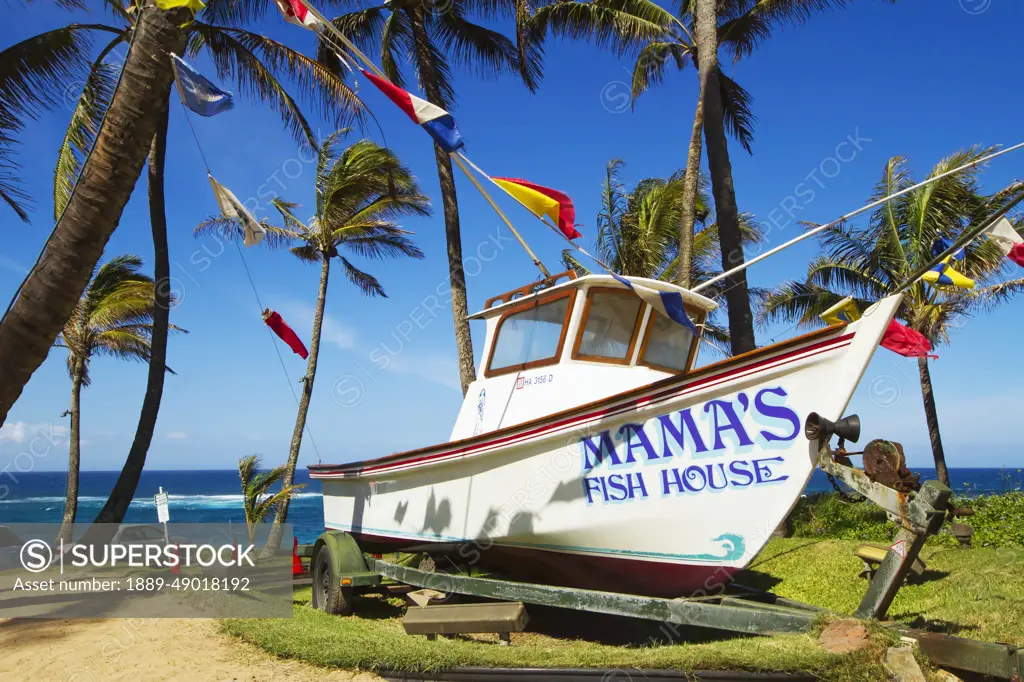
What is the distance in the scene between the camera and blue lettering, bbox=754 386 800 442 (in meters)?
4.74

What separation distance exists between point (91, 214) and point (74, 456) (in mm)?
14419

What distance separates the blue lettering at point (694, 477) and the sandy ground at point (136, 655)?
2.63 metres

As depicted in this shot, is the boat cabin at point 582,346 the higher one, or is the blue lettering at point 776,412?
the boat cabin at point 582,346

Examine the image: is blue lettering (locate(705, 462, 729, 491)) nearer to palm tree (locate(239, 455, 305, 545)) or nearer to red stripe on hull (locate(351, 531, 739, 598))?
red stripe on hull (locate(351, 531, 739, 598))

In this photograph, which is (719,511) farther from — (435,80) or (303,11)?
(435,80)

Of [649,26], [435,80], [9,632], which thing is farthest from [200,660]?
[649,26]

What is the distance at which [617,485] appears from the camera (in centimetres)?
559

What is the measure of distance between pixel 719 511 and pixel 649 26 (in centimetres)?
1106

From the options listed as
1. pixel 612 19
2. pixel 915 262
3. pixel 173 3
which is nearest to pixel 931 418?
pixel 915 262

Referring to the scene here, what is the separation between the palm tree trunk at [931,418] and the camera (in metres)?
16.3

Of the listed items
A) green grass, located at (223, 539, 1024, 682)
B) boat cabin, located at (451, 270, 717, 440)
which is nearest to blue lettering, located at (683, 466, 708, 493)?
green grass, located at (223, 539, 1024, 682)

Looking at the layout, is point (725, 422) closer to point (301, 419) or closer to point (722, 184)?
point (722, 184)

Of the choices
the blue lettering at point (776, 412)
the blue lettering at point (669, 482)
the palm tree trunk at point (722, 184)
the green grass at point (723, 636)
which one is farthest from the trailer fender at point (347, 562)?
the palm tree trunk at point (722, 184)

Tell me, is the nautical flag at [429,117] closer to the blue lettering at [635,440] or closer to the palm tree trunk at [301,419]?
the blue lettering at [635,440]
